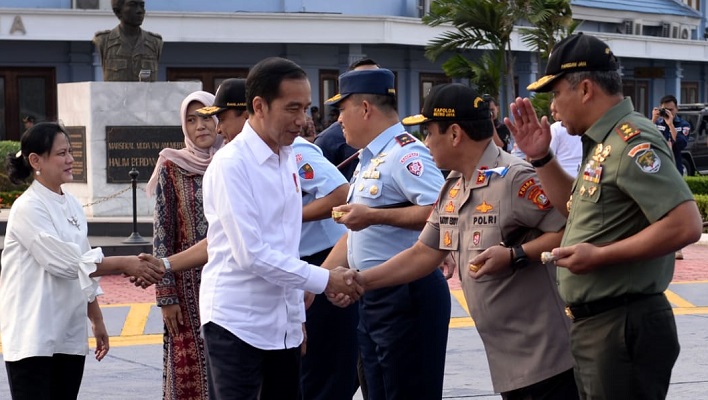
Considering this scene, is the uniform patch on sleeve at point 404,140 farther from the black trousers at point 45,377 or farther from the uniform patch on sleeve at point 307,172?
the black trousers at point 45,377

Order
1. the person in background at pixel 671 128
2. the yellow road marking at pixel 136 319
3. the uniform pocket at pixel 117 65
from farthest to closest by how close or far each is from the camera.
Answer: the uniform pocket at pixel 117 65 < the person in background at pixel 671 128 < the yellow road marking at pixel 136 319

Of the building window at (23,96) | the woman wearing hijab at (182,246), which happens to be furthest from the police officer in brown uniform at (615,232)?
the building window at (23,96)

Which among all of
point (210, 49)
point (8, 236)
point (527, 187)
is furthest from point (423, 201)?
point (210, 49)

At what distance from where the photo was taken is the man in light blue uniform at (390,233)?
5.66m

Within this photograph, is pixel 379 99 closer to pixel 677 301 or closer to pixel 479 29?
pixel 677 301

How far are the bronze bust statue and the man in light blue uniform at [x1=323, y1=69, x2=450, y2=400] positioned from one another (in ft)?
35.3

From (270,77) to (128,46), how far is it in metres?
12.1

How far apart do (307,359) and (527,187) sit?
2.01 meters

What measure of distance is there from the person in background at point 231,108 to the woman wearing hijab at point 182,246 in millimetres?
312

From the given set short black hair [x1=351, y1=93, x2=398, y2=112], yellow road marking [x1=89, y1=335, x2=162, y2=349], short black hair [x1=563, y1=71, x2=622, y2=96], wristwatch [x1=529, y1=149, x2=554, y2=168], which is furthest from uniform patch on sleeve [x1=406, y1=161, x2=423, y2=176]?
yellow road marking [x1=89, y1=335, x2=162, y2=349]

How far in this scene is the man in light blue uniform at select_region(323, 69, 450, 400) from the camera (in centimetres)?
566

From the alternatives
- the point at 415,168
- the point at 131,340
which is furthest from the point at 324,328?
the point at 131,340

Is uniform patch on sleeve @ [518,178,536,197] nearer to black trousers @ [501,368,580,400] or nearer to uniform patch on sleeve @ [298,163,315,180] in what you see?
black trousers @ [501,368,580,400]

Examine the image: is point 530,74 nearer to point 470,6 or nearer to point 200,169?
point 470,6
